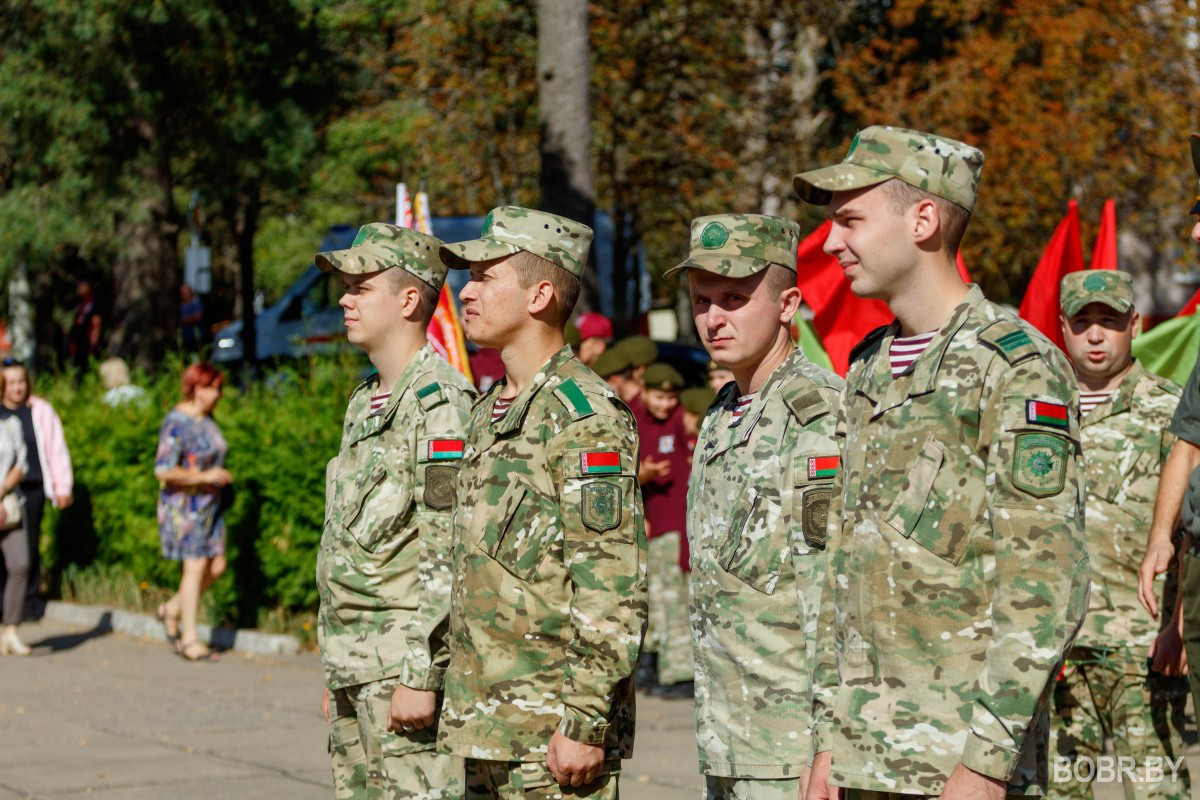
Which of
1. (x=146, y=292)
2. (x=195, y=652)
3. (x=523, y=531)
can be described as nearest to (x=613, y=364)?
(x=195, y=652)

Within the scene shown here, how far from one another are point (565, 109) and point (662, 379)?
15.5 ft

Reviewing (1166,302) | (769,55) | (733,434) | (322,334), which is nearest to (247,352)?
(322,334)

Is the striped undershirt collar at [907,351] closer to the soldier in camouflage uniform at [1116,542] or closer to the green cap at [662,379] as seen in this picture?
the soldier in camouflage uniform at [1116,542]

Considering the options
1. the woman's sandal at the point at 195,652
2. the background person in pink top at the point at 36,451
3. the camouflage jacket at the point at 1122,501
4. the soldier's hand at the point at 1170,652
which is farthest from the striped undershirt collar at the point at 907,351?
the background person in pink top at the point at 36,451

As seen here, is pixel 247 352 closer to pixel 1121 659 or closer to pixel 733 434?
pixel 1121 659

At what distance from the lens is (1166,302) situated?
31.4 meters

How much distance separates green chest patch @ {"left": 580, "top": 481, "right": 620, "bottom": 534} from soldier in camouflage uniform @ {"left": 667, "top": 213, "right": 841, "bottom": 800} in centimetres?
22

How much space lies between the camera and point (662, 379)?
10.5 m

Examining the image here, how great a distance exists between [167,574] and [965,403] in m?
11.1

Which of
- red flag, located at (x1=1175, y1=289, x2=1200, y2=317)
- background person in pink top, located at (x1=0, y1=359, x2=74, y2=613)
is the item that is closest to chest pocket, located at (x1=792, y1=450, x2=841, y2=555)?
red flag, located at (x1=1175, y1=289, x2=1200, y2=317)

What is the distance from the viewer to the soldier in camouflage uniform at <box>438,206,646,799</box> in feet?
13.6

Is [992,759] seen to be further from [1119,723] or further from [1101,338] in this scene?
[1101,338]

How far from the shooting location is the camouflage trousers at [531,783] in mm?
4219

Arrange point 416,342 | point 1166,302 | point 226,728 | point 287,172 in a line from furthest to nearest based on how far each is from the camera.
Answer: point 1166,302 → point 287,172 → point 226,728 → point 416,342
